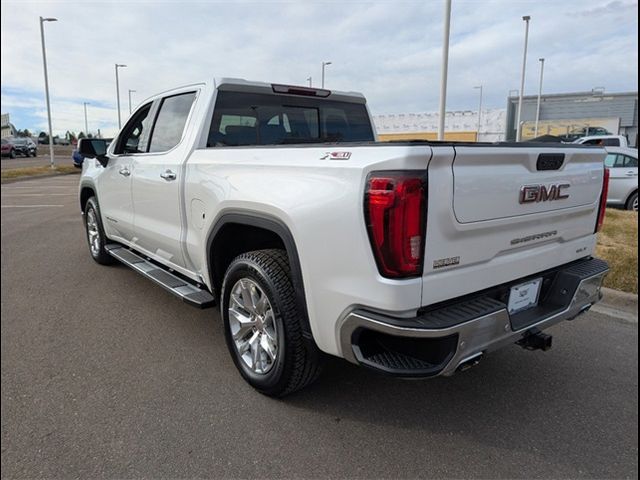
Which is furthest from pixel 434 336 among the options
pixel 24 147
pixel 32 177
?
pixel 24 147

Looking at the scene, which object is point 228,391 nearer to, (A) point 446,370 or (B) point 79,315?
(A) point 446,370

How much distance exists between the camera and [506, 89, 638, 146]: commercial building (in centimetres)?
4775

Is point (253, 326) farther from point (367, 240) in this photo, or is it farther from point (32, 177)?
point (32, 177)

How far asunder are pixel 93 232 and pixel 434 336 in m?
5.15

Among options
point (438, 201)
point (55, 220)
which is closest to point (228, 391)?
point (438, 201)

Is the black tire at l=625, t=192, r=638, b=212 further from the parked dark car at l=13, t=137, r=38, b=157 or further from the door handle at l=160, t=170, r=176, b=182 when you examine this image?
the parked dark car at l=13, t=137, r=38, b=157

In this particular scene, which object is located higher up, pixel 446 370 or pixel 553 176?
pixel 553 176

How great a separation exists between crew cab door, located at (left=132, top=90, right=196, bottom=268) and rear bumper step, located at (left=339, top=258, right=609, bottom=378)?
1.93 metres

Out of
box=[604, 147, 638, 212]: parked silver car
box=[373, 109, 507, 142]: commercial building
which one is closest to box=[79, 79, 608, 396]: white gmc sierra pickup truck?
box=[604, 147, 638, 212]: parked silver car

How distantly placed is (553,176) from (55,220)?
371 inches

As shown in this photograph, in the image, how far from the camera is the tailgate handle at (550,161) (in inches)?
101

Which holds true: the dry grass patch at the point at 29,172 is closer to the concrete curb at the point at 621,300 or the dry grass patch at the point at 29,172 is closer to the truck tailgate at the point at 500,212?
the concrete curb at the point at 621,300

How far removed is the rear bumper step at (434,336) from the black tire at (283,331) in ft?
1.32

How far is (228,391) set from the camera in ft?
10.1
